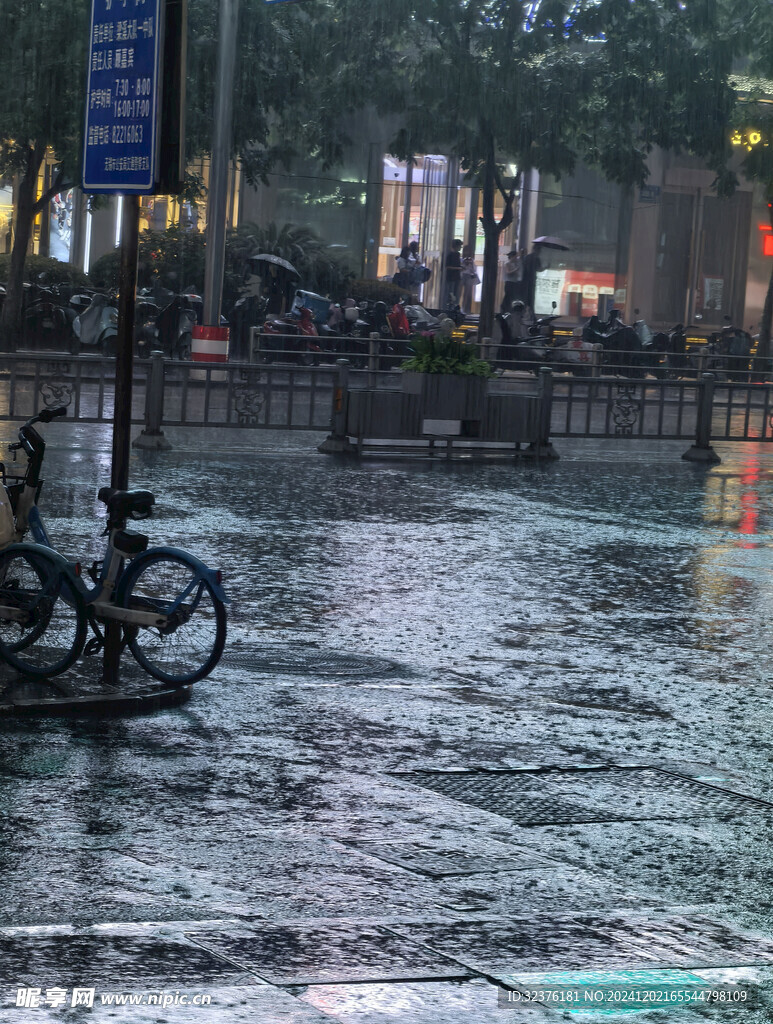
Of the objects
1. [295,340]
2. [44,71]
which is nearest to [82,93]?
[44,71]

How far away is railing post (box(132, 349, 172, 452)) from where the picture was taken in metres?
18.7

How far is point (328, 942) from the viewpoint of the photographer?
4.52 metres

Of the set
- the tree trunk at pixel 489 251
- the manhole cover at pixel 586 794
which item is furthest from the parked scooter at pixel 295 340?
the manhole cover at pixel 586 794

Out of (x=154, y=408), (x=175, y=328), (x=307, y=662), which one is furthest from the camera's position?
(x=175, y=328)

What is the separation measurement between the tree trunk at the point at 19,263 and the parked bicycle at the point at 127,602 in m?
23.2

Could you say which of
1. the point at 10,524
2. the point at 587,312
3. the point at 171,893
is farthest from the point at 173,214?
the point at 171,893

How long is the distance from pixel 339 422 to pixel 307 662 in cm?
1104

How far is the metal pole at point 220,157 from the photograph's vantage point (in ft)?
84.9

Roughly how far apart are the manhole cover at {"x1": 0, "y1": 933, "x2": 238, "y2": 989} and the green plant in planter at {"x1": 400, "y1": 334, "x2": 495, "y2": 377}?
599 inches

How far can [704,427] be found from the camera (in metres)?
21.3

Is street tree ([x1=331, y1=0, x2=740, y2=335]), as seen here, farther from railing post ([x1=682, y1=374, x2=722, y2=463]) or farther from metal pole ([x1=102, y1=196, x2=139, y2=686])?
metal pole ([x1=102, y1=196, x2=139, y2=686])

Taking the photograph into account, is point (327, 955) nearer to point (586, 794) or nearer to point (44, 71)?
point (586, 794)

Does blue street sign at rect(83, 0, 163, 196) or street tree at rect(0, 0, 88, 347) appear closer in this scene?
blue street sign at rect(83, 0, 163, 196)

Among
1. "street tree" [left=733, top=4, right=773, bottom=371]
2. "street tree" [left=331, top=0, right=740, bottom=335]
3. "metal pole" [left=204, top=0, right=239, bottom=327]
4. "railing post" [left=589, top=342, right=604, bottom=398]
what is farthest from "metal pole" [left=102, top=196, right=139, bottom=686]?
"street tree" [left=733, top=4, right=773, bottom=371]
